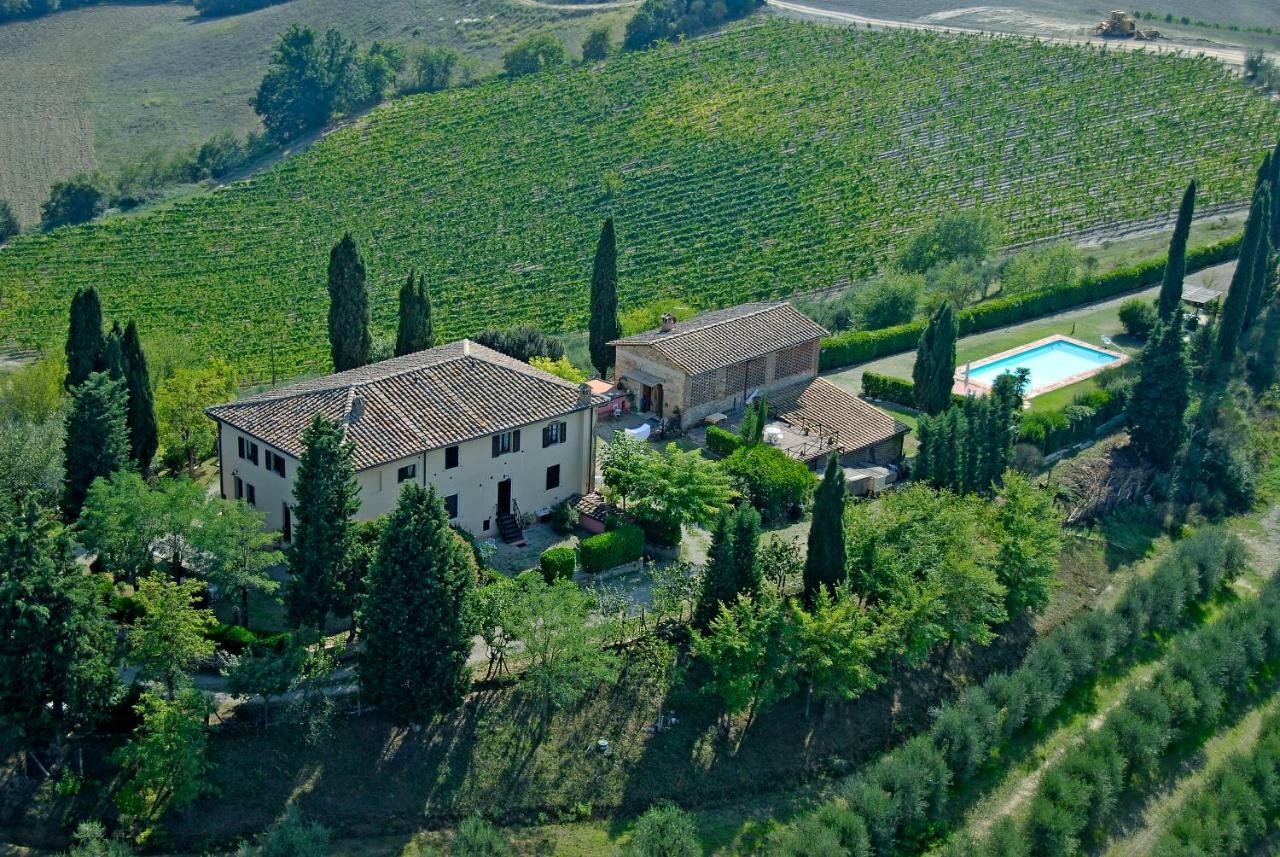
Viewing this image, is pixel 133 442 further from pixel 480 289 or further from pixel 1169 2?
pixel 1169 2

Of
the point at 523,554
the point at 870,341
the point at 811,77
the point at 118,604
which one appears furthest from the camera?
the point at 811,77

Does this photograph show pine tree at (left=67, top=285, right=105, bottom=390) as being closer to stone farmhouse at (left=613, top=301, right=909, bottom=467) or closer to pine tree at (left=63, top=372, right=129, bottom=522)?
pine tree at (left=63, top=372, right=129, bottom=522)

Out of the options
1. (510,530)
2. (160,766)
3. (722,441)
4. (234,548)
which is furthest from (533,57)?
(160,766)

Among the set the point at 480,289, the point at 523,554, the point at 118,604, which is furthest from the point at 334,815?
the point at 480,289

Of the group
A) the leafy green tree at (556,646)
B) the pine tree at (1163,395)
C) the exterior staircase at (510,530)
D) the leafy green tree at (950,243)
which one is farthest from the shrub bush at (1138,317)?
the leafy green tree at (556,646)

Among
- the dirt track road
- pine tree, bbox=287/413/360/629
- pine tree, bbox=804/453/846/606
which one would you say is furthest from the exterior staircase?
the dirt track road

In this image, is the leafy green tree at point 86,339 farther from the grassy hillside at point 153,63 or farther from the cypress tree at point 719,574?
the grassy hillside at point 153,63
